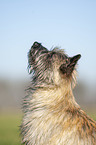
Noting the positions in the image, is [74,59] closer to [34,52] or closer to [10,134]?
[34,52]

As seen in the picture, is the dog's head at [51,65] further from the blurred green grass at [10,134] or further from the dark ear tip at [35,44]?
the blurred green grass at [10,134]

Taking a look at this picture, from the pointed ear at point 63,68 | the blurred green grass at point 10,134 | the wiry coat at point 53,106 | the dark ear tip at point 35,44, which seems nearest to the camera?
the wiry coat at point 53,106

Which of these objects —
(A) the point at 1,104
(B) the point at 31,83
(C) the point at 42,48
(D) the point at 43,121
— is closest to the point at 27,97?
(B) the point at 31,83

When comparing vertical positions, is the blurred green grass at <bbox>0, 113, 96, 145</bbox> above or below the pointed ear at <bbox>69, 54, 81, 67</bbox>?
below

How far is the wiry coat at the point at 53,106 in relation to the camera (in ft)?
13.7

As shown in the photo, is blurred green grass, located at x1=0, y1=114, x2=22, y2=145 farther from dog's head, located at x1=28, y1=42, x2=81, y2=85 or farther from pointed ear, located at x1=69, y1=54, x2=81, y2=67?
pointed ear, located at x1=69, y1=54, x2=81, y2=67

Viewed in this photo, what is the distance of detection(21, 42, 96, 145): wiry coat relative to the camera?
4176 mm

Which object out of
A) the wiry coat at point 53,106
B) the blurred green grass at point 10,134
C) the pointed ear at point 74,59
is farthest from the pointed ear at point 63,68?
the blurred green grass at point 10,134

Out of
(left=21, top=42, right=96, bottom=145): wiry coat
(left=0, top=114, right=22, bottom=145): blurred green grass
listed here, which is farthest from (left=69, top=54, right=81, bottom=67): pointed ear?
(left=0, top=114, right=22, bottom=145): blurred green grass

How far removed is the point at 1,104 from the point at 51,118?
2203 inches

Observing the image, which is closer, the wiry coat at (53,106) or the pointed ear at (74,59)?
the wiry coat at (53,106)

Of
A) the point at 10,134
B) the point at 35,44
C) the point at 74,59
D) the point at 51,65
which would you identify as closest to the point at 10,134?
the point at 10,134

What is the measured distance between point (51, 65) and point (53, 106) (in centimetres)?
74

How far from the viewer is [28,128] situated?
4.37 m
